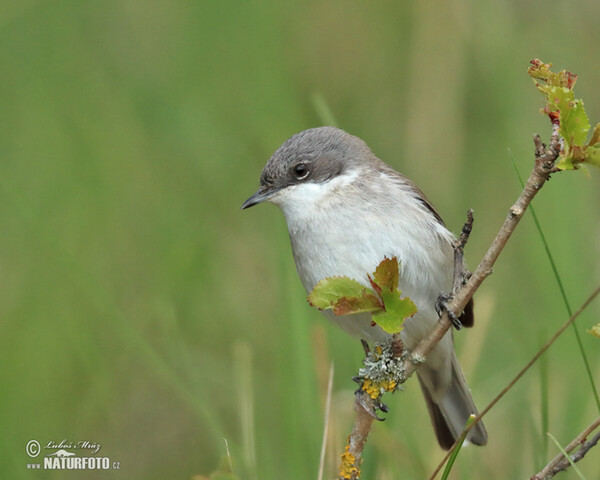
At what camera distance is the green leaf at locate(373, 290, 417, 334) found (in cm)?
250

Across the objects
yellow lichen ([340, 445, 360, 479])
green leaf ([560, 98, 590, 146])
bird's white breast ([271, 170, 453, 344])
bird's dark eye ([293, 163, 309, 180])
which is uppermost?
green leaf ([560, 98, 590, 146])

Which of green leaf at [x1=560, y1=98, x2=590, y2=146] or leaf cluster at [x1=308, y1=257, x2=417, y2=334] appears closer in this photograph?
green leaf at [x1=560, y1=98, x2=590, y2=146]

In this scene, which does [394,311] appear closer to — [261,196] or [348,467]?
[348,467]

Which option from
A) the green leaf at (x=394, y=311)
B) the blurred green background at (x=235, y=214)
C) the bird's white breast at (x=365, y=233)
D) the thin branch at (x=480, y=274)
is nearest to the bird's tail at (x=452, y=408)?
the blurred green background at (x=235, y=214)

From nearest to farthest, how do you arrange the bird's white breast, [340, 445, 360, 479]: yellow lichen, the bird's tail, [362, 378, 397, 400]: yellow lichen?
[340, 445, 360, 479]: yellow lichen < [362, 378, 397, 400]: yellow lichen < the bird's white breast < the bird's tail

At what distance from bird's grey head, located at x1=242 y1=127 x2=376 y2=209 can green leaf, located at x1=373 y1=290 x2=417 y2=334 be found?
184cm

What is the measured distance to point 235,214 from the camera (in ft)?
23.2

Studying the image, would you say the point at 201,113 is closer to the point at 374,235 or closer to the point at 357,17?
the point at 357,17

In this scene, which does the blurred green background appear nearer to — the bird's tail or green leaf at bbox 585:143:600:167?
the bird's tail

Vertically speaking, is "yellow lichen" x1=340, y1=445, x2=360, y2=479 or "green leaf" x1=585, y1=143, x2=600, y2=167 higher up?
"green leaf" x1=585, y1=143, x2=600, y2=167

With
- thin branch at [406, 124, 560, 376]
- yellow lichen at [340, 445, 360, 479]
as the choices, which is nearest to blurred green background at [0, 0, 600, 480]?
yellow lichen at [340, 445, 360, 479]

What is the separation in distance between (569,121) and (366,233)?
65.1 inches

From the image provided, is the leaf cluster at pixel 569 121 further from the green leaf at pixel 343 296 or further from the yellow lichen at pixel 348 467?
the yellow lichen at pixel 348 467

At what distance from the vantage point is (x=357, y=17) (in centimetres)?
787
